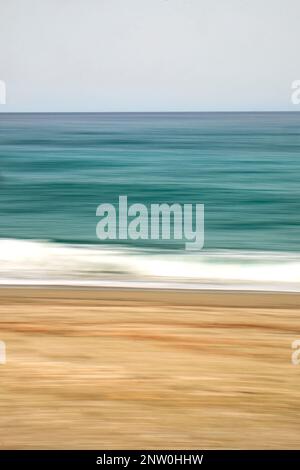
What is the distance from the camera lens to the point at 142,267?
3.05 meters

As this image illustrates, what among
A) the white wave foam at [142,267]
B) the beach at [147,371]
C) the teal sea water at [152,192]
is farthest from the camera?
the teal sea water at [152,192]

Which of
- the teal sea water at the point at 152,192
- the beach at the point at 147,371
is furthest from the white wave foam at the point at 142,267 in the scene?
the beach at the point at 147,371

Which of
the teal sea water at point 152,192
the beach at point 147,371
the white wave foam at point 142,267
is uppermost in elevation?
the teal sea water at point 152,192

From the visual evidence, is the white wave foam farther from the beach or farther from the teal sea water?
the beach

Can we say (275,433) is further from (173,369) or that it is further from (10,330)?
(10,330)

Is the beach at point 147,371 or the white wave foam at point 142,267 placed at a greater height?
the white wave foam at point 142,267

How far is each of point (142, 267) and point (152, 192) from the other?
14.3 ft

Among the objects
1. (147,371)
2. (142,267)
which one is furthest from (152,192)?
(147,371)

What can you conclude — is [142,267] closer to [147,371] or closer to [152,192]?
[147,371]

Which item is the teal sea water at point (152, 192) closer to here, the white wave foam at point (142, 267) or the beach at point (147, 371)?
the white wave foam at point (142, 267)

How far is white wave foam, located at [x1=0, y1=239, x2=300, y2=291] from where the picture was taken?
95.7 inches

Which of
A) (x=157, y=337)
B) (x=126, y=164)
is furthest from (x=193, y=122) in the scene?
(x=157, y=337)

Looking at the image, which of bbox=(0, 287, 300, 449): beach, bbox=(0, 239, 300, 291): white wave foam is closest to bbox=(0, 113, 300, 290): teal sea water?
bbox=(0, 239, 300, 291): white wave foam

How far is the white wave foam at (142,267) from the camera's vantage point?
7.98 feet
